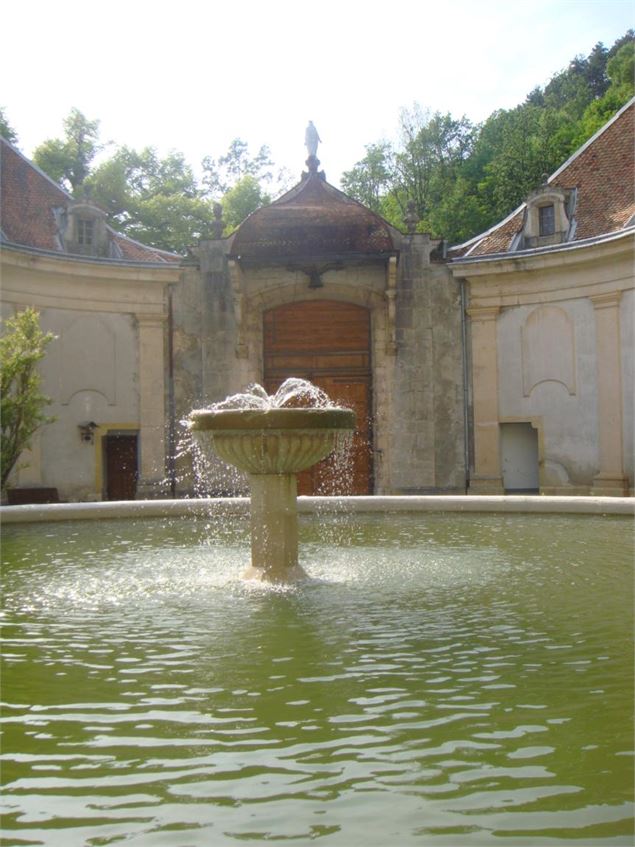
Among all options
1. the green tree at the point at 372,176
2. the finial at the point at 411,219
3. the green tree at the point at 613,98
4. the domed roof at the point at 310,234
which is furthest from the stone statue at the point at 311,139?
the green tree at the point at 372,176

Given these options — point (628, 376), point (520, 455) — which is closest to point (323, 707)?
point (628, 376)

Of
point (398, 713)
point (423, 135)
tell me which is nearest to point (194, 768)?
point (398, 713)

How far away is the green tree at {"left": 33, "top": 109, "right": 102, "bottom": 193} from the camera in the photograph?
38.7 metres

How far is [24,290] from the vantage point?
20.4 m

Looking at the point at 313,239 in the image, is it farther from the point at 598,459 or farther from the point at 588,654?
the point at 588,654

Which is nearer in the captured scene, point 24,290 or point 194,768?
point 194,768

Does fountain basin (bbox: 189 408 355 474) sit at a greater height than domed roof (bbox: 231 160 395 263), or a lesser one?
lesser

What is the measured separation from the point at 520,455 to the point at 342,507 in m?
9.97

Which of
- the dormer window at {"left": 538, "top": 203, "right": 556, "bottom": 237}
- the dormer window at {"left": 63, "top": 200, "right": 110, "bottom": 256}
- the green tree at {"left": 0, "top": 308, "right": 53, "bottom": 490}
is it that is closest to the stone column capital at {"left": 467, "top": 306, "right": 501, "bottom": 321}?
the dormer window at {"left": 538, "top": 203, "right": 556, "bottom": 237}

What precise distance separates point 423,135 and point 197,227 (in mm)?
14003

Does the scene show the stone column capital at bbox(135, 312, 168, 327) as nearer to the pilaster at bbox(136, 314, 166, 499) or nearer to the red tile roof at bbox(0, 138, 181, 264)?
the pilaster at bbox(136, 314, 166, 499)

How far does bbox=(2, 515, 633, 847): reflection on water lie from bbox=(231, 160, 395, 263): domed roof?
44.2ft

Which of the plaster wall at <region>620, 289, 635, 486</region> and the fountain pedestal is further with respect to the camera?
the plaster wall at <region>620, 289, 635, 486</region>

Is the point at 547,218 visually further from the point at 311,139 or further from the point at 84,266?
the point at 84,266
